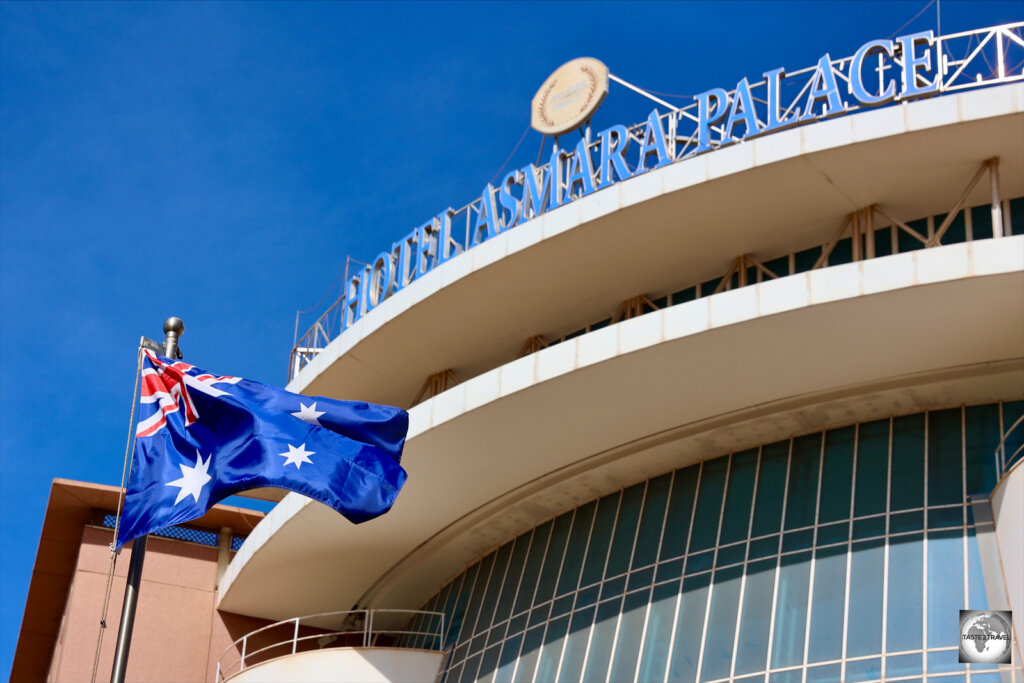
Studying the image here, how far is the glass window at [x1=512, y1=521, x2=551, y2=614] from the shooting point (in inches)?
1174

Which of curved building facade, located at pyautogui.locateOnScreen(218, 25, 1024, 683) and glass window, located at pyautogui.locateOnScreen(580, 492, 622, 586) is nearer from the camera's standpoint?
curved building facade, located at pyautogui.locateOnScreen(218, 25, 1024, 683)

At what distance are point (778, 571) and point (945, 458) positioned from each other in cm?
332

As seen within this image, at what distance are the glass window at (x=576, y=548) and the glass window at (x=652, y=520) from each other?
1.47 m

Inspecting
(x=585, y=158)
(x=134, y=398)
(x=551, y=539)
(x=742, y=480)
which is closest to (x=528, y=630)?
(x=551, y=539)

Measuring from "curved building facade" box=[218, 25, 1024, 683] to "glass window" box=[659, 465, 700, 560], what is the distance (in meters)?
0.05

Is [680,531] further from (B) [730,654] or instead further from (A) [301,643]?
(A) [301,643]

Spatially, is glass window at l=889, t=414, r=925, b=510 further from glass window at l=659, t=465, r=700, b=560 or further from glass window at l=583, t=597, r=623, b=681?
glass window at l=583, t=597, r=623, b=681

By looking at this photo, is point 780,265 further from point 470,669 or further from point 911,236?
point 470,669

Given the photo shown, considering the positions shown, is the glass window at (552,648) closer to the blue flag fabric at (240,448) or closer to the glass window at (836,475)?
the glass window at (836,475)

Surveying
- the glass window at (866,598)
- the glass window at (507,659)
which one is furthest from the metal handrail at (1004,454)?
the glass window at (507,659)

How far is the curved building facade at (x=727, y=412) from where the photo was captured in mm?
23750

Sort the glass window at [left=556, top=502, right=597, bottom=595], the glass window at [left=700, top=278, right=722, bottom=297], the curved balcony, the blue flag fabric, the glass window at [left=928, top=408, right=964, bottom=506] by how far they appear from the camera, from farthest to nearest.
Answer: the glass window at [left=700, top=278, right=722, bottom=297] < the glass window at [left=556, top=502, right=597, bottom=595] < the glass window at [left=928, top=408, right=964, bottom=506] < the curved balcony < the blue flag fabric

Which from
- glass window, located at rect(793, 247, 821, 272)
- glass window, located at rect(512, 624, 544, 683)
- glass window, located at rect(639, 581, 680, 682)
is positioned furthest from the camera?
glass window, located at rect(793, 247, 821, 272)

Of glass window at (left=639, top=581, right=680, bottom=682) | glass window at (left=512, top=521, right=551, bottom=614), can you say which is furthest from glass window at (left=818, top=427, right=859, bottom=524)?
glass window at (left=512, top=521, right=551, bottom=614)
